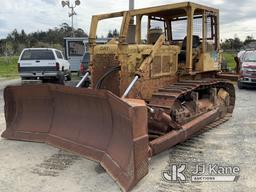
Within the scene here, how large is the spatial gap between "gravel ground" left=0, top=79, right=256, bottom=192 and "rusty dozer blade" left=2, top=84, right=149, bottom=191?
173 mm

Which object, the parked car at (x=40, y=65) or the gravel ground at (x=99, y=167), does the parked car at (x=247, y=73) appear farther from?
the gravel ground at (x=99, y=167)

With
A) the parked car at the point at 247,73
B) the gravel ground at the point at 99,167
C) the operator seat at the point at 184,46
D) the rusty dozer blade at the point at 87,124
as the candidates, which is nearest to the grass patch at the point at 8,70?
the parked car at the point at 247,73

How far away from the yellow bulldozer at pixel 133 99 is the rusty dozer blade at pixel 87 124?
1 cm

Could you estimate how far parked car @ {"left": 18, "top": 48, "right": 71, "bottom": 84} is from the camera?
17250 millimetres

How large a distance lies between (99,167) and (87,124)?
941 mm

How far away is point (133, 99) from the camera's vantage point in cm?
563

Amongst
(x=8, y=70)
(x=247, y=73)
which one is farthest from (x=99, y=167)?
(x=8, y=70)

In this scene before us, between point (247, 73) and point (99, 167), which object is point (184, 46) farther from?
point (247, 73)

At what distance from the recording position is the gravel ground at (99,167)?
195 inches

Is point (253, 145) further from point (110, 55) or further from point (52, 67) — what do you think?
point (52, 67)

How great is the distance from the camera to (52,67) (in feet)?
57.5

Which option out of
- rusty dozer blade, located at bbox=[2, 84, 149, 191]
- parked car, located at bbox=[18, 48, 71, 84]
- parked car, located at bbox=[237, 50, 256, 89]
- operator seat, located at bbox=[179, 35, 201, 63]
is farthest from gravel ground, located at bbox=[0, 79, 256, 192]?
parked car, located at bbox=[18, 48, 71, 84]

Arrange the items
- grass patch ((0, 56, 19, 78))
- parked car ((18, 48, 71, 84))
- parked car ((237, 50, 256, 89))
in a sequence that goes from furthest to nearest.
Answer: grass patch ((0, 56, 19, 78)), parked car ((18, 48, 71, 84)), parked car ((237, 50, 256, 89))

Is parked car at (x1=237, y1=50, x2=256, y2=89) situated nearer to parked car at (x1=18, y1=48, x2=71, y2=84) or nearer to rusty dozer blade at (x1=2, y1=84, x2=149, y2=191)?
parked car at (x1=18, y1=48, x2=71, y2=84)
